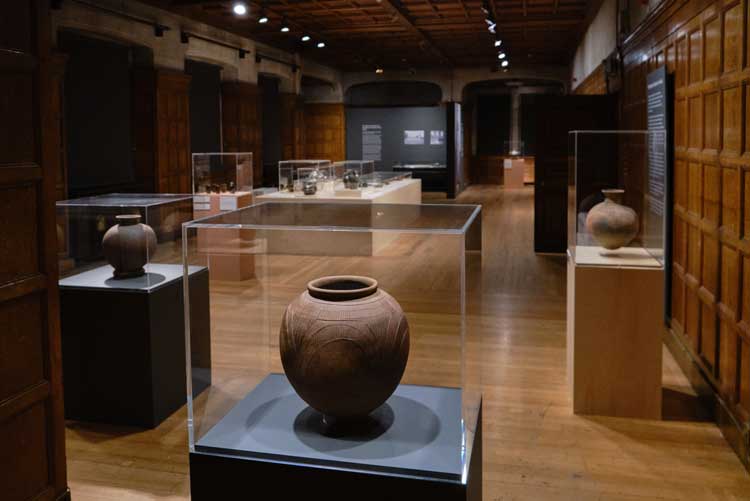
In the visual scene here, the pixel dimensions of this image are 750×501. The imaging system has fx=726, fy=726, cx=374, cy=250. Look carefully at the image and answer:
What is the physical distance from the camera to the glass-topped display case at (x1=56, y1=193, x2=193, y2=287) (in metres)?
3.97

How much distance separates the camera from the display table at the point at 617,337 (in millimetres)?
3873

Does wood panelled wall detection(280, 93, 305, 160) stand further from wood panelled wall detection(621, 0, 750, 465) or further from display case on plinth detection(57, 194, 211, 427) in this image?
display case on plinth detection(57, 194, 211, 427)

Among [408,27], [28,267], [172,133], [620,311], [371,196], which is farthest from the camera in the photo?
[408,27]

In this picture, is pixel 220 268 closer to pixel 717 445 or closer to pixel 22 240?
pixel 22 240

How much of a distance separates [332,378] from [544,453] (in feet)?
6.25

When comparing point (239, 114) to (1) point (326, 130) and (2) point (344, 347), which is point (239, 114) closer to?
(1) point (326, 130)

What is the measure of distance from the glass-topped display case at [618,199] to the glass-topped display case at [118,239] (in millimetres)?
2342

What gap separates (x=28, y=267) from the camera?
2586mm

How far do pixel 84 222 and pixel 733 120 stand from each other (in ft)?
11.5

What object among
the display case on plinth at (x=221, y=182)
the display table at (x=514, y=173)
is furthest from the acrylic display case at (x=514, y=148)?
the display case on plinth at (x=221, y=182)

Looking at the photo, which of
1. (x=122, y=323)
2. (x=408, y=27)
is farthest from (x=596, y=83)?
(x=122, y=323)

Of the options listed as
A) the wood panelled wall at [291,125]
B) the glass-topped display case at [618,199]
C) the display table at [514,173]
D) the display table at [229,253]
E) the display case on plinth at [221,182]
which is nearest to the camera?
the display table at [229,253]

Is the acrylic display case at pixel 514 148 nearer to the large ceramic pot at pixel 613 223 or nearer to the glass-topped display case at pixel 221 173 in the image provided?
the glass-topped display case at pixel 221 173

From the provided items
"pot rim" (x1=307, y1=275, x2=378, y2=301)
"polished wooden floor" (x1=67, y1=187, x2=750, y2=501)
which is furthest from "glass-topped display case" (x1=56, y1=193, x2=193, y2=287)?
"pot rim" (x1=307, y1=275, x2=378, y2=301)
